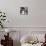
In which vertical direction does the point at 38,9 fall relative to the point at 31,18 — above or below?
above

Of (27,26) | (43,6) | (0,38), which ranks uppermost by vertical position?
(43,6)

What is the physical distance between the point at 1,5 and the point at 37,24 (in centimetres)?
99

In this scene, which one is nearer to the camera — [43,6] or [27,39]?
[27,39]

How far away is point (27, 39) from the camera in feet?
9.92

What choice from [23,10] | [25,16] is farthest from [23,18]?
[23,10]

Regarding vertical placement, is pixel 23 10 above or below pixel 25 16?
above

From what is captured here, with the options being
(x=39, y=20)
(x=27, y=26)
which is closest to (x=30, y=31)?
(x=27, y=26)

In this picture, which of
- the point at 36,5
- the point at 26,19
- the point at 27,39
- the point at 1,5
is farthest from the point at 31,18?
the point at 1,5

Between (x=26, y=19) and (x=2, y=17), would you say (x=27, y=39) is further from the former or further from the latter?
(x=2, y=17)

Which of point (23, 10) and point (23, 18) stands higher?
point (23, 10)

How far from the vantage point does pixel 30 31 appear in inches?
130

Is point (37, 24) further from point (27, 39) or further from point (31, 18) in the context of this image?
point (27, 39)

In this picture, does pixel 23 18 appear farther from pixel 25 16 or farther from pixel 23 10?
pixel 23 10

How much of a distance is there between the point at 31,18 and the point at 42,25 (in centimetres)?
32
